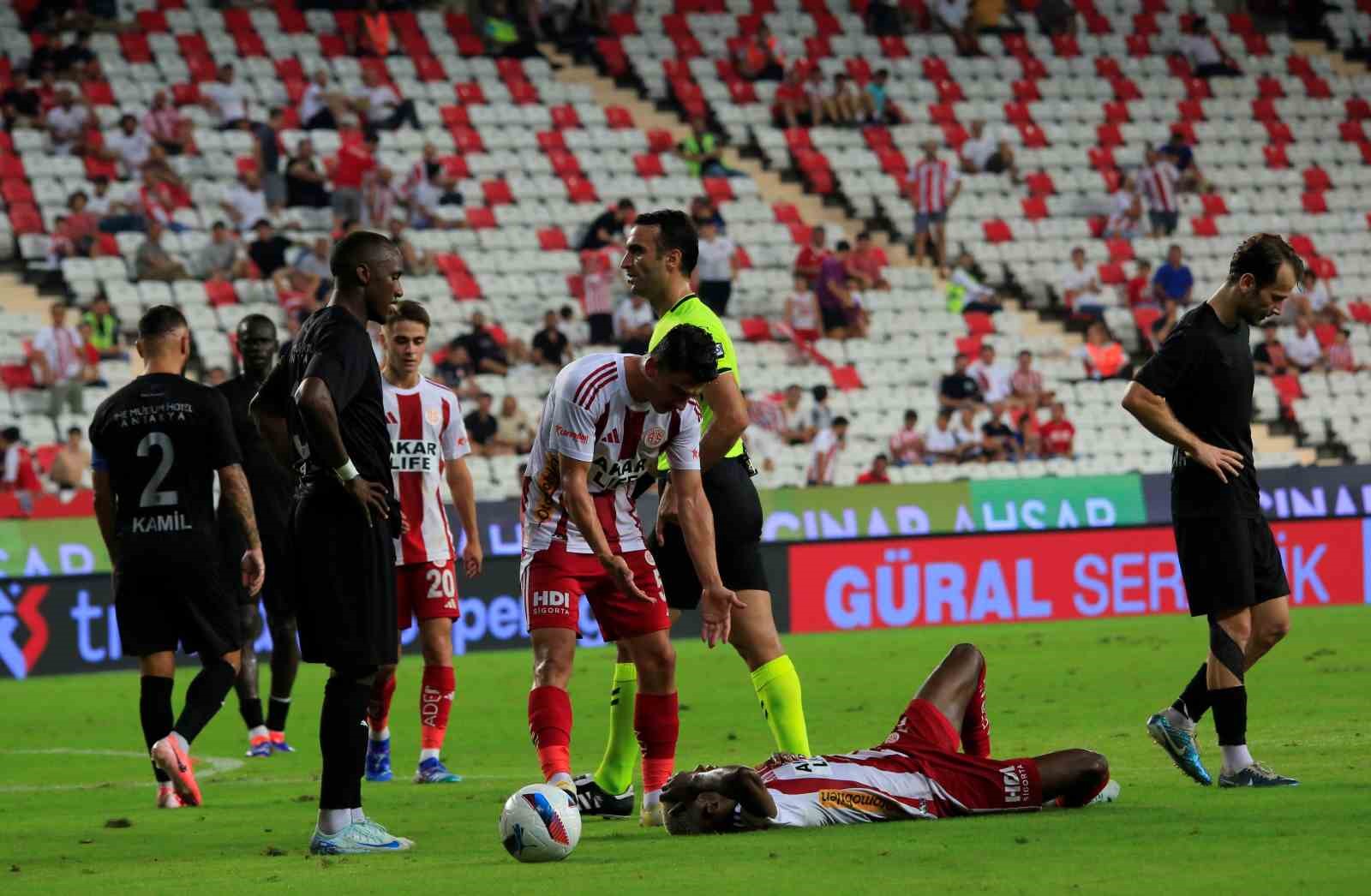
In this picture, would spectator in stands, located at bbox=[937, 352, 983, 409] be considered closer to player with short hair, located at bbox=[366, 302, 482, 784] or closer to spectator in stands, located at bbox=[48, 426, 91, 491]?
spectator in stands, located at bbox=[48, 426, 91, 491]

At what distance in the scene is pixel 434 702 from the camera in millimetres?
9938

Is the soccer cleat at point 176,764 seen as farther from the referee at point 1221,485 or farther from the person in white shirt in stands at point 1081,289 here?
the person in white shirt in stands at point 1081,289

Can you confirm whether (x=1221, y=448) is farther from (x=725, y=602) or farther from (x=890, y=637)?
(x=890, y=637)

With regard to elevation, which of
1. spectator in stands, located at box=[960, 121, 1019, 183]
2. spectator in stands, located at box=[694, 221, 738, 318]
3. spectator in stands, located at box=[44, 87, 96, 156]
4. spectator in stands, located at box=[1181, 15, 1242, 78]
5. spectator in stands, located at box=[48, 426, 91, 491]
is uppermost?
spectator in stands, located at box=[1181, 15, 1242, 78]

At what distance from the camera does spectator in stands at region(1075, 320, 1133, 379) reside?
25781 mm

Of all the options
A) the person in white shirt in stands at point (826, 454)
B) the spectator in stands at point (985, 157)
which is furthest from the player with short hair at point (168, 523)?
the spectator in stands at point (985, 157)

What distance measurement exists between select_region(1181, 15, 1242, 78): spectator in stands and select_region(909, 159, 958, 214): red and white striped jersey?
6465 millimetres

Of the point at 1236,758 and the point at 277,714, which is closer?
the point at 1236,758

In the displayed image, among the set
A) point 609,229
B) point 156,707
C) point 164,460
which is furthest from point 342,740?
point 609,229

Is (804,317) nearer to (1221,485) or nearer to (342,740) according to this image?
(1221,485)

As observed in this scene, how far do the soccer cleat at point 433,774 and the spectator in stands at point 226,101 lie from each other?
640 inches

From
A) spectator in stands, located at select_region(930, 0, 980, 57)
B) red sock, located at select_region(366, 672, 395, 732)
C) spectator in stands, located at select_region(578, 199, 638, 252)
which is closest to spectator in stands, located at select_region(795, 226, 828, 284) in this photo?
spectator in stands, located at select_region(578, 199, 638, 252)

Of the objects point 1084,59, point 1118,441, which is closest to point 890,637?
point 1118,441

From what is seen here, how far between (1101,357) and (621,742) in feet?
61.0
